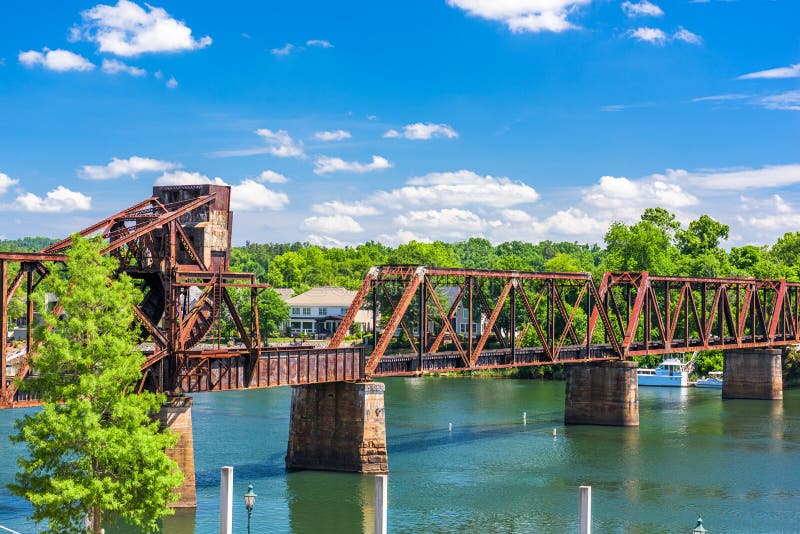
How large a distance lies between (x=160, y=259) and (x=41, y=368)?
18213mm

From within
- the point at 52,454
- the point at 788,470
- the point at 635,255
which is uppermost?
the point at 635,255

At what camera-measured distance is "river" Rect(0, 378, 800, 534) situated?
166 ft

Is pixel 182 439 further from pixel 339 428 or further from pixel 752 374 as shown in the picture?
pixel 752 374

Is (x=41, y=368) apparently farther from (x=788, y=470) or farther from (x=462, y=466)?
(x=788, y=470)

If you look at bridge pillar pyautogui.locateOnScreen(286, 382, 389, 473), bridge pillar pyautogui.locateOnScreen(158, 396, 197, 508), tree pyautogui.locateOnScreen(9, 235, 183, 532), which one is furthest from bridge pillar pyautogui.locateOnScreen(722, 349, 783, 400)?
tree pyautogui.locateOnScreen(9, 235, 183, 532)

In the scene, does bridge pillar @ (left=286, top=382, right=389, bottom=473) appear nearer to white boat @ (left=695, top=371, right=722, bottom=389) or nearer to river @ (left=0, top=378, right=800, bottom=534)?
river @ (left=0, top=378, right=800, bottom=534)

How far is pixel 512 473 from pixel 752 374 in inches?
2284

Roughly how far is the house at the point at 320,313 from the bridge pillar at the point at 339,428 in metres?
105

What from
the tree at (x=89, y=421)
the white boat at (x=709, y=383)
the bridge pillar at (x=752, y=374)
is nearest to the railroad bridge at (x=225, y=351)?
the tree at (x=89, y=421)

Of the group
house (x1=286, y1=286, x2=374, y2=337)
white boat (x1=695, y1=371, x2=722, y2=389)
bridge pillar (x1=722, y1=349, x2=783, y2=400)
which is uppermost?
house (x1=286, y1=286, x2=374, y2=337)

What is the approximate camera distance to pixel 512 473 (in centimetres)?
6331

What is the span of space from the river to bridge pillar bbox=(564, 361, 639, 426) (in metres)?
1.56

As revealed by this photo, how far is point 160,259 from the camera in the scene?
50.3 metres

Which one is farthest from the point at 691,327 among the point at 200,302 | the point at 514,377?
the point at 200,302
